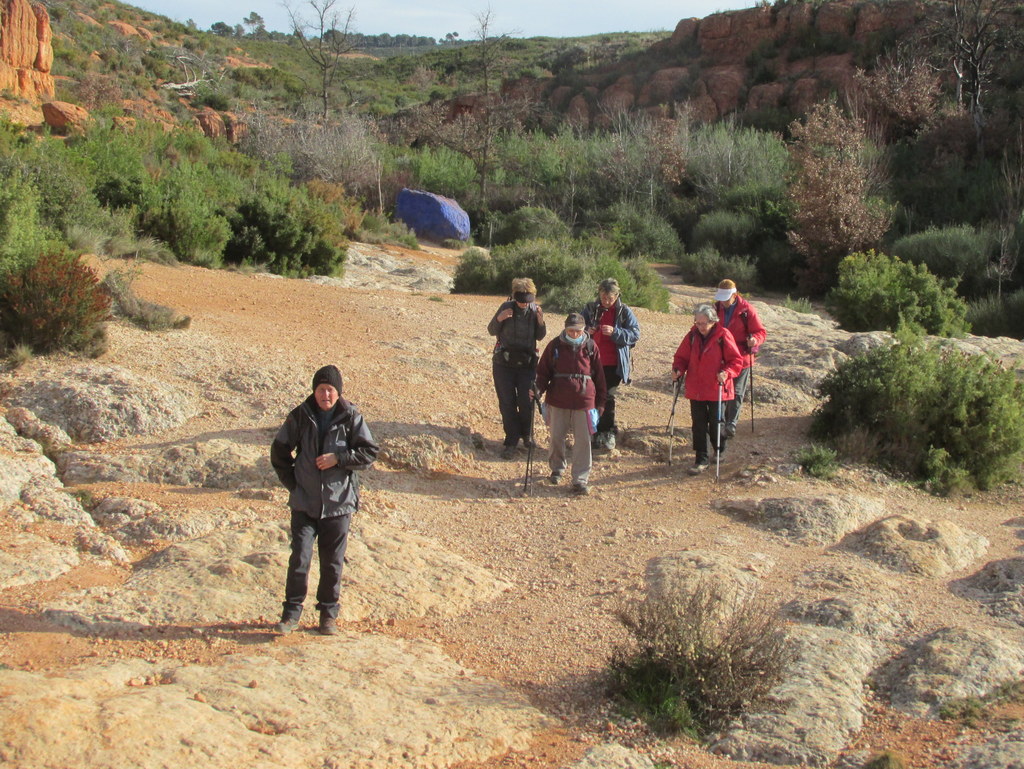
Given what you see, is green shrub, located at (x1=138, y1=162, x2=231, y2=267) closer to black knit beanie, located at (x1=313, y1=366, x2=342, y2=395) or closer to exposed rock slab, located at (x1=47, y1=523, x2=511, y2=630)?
exposed rock slab, located at (x1=47, y1=523, x2=511, y2=630)

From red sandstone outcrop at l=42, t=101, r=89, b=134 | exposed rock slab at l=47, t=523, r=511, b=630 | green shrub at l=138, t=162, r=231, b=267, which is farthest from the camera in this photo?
red sandstone outcrop at l=42, t=101, r=89, b=134

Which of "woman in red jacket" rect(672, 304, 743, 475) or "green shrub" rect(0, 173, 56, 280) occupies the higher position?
"green shrub" rect(0, 173, 56, 280)

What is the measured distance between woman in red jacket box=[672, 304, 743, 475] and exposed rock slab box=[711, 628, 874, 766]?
127 inches

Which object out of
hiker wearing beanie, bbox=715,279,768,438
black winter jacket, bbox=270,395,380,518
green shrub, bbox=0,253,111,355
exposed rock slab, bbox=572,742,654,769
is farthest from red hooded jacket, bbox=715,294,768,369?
green shrub, bbox=0,253,111,355

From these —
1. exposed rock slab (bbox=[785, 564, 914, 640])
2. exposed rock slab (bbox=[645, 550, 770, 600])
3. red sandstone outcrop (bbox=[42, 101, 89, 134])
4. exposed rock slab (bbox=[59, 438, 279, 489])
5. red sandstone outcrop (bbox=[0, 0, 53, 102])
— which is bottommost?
exposed rock slab (bbox=[785, 564, 914, 640])

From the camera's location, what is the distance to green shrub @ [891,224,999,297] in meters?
21.9

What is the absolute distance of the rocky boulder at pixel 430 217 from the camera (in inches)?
Answer: 1123

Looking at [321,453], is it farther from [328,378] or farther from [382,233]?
[382,233]

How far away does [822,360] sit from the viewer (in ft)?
38.8

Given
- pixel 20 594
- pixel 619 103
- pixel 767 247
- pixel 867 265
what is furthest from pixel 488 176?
pixel 20 594

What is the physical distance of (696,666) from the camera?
495cm

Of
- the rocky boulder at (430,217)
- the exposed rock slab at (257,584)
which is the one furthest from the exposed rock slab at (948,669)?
the rocky boulder at (430,217)

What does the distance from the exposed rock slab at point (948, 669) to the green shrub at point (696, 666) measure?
0.69 meters

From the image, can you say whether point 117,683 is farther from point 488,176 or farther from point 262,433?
point 488,176
